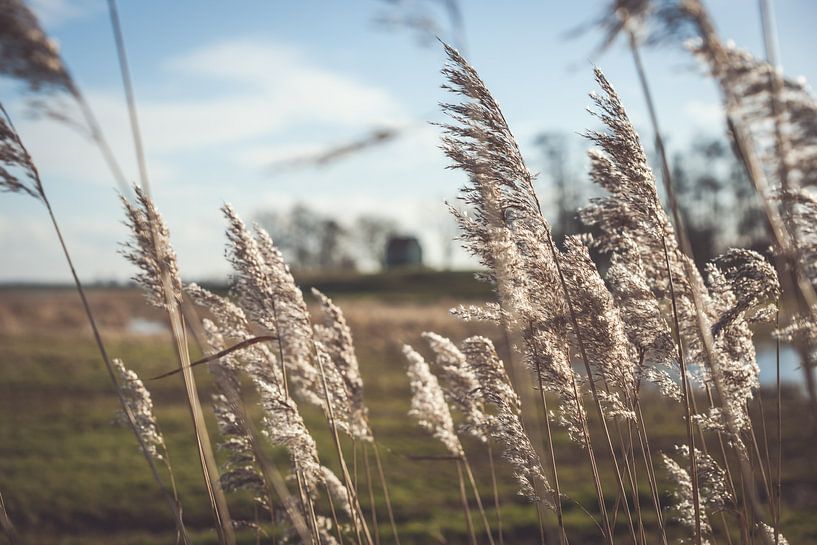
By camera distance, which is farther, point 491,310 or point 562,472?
point 562,472

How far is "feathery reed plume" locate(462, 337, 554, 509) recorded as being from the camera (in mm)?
3273

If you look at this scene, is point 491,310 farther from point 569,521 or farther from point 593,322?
point 569,521

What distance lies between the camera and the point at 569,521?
10219 mm

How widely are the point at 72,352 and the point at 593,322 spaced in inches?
1024

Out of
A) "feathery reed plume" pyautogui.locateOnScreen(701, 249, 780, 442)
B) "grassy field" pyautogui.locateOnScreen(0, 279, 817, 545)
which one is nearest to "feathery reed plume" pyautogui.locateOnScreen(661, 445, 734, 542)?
"feathery reed plume" pyautogui.locateOnScreen(701, 249, 780, 442)

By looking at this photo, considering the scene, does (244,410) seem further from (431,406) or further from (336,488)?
(431,406)

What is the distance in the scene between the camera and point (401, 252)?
314 feet

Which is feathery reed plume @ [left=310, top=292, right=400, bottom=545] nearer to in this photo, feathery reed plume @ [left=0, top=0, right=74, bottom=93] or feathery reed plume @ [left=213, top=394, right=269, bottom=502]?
feathery reed plume @ [left=213, top=394, right=269, bottom=502]

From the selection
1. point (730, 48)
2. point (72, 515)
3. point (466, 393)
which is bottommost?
point (72, 515)

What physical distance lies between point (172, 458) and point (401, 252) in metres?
81.0

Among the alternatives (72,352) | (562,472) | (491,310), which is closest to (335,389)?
(491,310)

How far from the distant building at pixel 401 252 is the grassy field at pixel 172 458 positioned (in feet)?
225

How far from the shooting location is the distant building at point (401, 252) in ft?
313

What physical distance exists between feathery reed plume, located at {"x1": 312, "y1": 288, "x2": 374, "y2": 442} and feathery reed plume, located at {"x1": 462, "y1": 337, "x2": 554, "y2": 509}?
0.81 m
